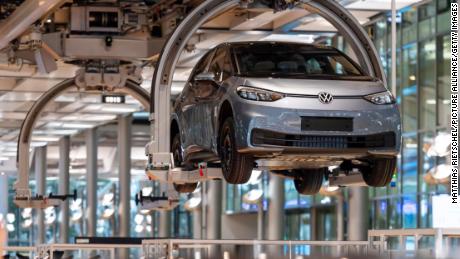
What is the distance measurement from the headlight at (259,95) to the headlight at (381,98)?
100 cm

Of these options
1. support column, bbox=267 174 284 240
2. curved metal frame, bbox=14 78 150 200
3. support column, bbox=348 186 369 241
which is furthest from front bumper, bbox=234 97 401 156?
support column, bbox=267 174 284 240

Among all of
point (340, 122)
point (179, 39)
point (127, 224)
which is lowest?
point (127, 224)

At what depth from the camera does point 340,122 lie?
41.2ft

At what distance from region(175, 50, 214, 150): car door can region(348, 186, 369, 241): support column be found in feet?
49.1

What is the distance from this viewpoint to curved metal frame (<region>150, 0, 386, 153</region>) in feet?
47.7

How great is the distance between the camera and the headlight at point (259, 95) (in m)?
12.4

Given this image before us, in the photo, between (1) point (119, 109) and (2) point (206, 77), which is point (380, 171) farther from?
(1) point (119, 109)

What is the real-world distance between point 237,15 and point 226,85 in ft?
32.8

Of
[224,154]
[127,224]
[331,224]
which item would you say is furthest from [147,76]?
[224,154]

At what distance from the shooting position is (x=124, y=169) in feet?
149

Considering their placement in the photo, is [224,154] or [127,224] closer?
[224,154]

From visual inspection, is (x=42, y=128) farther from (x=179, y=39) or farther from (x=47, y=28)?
(x=179, y=39)

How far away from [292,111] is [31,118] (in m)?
11.3

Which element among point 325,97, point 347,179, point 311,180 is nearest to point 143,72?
point 311,180
